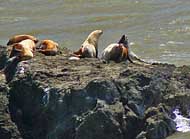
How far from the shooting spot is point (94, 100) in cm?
1024

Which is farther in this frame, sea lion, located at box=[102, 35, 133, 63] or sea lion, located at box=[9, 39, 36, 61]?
sea lion, located at box=[102, 35, 133, 63]

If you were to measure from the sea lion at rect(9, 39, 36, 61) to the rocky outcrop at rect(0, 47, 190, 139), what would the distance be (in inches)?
16.0

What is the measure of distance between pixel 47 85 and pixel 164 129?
1.77 meters

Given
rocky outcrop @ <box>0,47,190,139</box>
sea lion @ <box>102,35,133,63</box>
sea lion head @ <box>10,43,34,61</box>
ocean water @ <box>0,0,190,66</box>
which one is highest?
sea lion head @ <box>10,43,34,61</box>

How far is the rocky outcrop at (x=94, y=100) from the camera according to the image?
10.1 m

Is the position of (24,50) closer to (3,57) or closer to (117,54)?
(3,57)

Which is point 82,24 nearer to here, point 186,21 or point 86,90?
point 186,21

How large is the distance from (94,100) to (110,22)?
39.7 feet

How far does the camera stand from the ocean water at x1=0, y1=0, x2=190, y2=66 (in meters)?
19.1

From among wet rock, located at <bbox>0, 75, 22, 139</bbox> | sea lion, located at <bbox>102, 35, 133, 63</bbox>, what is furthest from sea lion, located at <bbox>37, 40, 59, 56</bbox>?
wet rock, located at <bbox>0, 75, 22, 139</bbox>

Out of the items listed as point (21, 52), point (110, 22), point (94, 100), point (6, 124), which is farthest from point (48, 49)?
point (110, 22)

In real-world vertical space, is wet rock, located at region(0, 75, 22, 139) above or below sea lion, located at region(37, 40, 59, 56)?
below

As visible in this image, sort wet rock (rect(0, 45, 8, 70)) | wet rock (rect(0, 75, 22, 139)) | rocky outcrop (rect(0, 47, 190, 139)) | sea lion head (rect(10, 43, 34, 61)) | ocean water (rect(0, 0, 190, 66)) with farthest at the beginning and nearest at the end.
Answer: ocean water (rect(0, 0, 190, 66))
wet rock (rect(0, 45, 8, 70))
sea lion head (rect(10, 43, 34, 61))
wet rock (rect(0, 75, 22, 139))
rocky outcrop (rect(0, 47, 190, 139))

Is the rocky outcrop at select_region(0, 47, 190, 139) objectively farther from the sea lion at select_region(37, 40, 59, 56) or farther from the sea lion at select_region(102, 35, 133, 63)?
the sea lion at select_region(37, 40, 59, 56)
